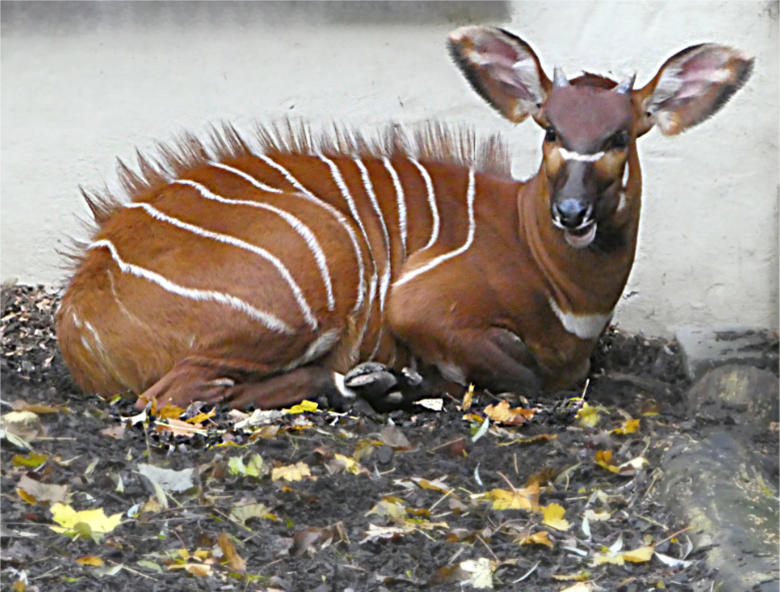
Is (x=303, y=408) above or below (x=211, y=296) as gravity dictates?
below

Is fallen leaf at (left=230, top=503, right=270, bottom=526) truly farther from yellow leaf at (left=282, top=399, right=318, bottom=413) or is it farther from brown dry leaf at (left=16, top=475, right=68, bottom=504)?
yellow leaf at (left=282, top=399, right=318, bottom=413)

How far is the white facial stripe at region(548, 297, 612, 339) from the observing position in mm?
6336

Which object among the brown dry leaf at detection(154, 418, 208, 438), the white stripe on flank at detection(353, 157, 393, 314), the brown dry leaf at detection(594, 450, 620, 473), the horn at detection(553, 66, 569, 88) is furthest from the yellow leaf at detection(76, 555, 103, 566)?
the horn at detection(553, 66, 569, 88)

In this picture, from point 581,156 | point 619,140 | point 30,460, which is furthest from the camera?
point 619,140

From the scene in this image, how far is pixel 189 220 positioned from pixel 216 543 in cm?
224

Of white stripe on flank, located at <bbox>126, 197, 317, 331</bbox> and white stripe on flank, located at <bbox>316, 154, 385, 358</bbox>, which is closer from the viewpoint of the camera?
white stripe on flank, located at <bbox>126, 197, 317, 331</bbox>

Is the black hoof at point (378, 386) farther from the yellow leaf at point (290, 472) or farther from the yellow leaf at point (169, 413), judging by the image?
the yellow leaf at point (290, 472)

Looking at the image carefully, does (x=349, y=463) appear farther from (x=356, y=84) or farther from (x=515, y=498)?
(x=356, y=84)

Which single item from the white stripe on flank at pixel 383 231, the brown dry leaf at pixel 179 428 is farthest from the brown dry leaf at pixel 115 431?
the white stripe on flank at pixel 383 231

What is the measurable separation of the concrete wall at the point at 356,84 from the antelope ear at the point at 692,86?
107 centimetres

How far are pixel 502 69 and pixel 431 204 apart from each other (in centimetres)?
71

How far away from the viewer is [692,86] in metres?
6.11

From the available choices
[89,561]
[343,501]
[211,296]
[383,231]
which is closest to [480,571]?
[343,501]

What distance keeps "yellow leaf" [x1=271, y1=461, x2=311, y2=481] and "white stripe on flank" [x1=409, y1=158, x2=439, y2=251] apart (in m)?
1.77
